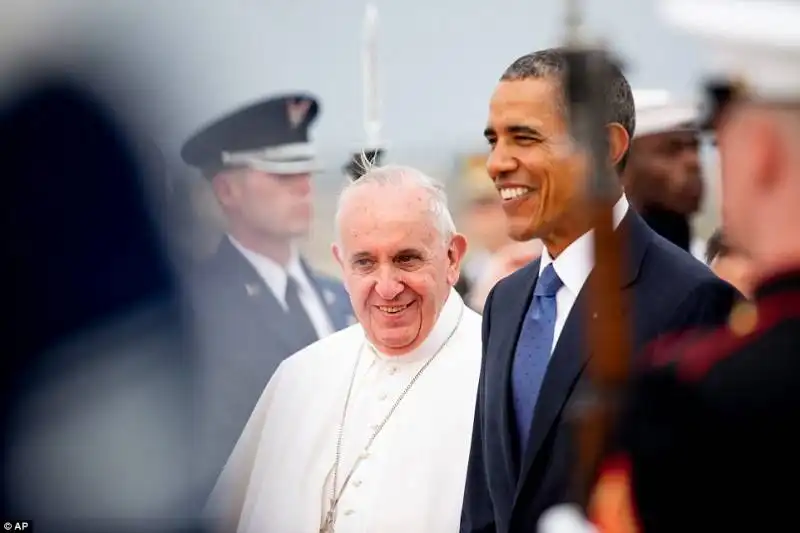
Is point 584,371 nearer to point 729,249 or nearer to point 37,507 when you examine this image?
point 729,249

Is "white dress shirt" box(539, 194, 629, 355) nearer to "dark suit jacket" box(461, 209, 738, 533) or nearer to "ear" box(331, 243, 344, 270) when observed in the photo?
"dark suit jacket" box(461, 209, 738, 533)

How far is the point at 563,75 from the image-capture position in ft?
7.22

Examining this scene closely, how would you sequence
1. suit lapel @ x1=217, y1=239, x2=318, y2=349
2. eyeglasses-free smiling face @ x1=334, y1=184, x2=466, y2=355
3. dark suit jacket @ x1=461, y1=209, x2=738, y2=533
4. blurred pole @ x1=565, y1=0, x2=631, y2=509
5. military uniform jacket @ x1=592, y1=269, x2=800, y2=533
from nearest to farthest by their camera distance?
1. military uniform jacket @ x1=592, y1=269, x2=800, y2=533
2. blurred pole @ x1=565, y1=0, x2=631, y2=509
3. dark suit jacket @ x1=461, y1=209, x2=738, y2=533
4. eyeglasses-free smiling face @ x1=334, y1=184, x2=466, y2=355
5. suit lapel @ x1=217, y1=239, x2=318, y2=349

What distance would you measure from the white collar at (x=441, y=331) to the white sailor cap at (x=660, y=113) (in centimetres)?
45

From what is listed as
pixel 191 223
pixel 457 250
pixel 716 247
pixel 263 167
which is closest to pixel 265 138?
pixel 263 167

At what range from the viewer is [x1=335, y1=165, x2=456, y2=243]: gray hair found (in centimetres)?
246

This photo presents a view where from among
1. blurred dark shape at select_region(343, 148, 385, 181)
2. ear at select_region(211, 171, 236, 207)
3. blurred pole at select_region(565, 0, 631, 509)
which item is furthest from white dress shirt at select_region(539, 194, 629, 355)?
ear at select_region(211, 171, 236, 207)

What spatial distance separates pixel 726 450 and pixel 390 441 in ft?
4.12

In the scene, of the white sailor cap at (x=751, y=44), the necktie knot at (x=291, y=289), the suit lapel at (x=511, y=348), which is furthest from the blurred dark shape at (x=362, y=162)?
the white sailor cap at (x=751, y=44)

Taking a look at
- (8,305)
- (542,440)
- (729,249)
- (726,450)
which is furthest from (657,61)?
(8,305)

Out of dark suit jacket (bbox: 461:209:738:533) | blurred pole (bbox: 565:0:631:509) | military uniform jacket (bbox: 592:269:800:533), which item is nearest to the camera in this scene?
military uniform jacket (bbox: 592:269:800:533)

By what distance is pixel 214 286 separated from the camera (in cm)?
267

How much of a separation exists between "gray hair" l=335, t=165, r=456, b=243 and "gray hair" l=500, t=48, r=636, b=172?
247mm

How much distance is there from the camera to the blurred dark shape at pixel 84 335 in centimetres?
A: 269
